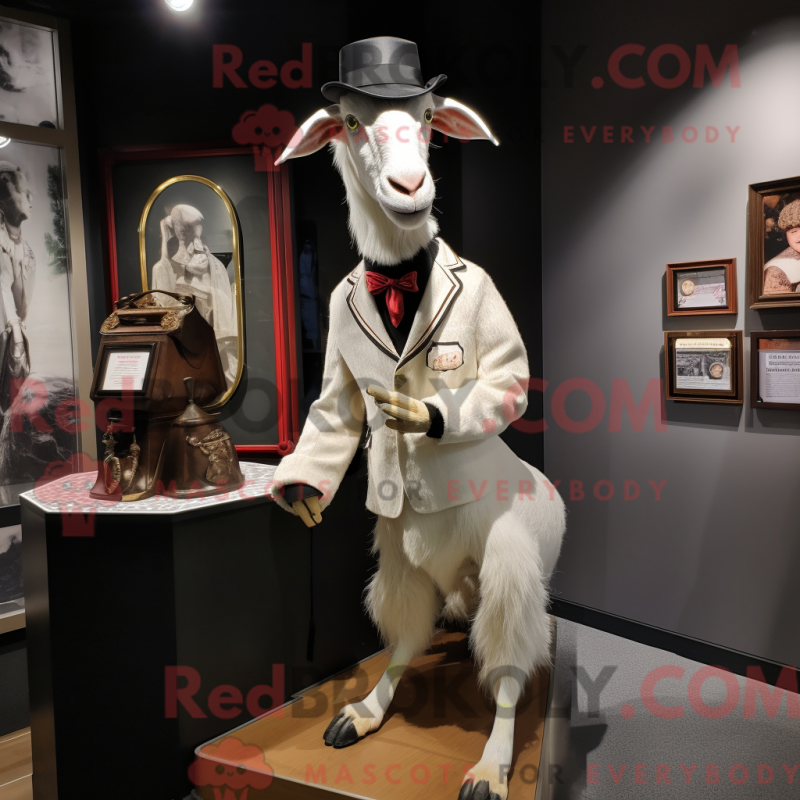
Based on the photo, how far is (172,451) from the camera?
5.76ft

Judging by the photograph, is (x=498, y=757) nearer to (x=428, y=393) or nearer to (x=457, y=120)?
(x=428, y=393)

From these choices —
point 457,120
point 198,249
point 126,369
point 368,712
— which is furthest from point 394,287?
point 198,249

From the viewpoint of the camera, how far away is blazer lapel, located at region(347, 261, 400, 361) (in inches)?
58.6

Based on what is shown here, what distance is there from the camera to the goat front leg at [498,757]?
53.7 inches

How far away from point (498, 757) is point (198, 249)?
2.00 m

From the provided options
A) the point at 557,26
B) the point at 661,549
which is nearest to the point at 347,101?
the point at 557,26

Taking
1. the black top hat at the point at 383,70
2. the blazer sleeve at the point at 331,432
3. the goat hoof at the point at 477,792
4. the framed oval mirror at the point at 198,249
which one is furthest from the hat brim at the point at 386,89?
the goat hoof at the point at 477,792

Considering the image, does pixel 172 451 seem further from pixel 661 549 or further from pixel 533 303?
pixel 661 549

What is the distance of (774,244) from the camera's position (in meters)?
2.32

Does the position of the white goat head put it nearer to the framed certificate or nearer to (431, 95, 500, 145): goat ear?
(431, 95, 500, 145): goat ear

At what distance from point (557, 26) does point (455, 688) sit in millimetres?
2751

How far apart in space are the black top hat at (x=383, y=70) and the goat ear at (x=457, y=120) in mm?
97

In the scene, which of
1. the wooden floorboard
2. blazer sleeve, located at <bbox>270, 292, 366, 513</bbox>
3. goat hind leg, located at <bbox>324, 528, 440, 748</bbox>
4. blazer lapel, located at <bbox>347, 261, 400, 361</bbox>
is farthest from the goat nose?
the wooden floorboard

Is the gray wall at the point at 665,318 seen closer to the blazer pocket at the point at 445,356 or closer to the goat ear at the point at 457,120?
the goat ear at the point at 457,120
